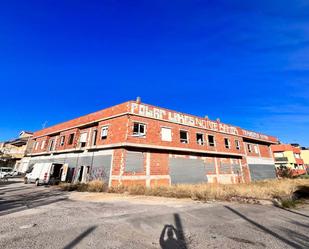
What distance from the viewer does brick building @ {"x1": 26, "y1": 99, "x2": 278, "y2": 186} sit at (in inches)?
696

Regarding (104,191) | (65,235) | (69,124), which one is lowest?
(65,235)

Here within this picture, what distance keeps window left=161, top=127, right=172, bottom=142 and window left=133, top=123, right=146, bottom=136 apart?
92.9 inches

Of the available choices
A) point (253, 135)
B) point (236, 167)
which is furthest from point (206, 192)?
point (253, 135)

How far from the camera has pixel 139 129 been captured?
18516 mm

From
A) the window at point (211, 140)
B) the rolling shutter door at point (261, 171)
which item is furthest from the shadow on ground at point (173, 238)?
the rolling shutter door at point (261, 171)

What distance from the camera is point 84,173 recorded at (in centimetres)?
2059

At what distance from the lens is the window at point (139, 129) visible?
18255mm

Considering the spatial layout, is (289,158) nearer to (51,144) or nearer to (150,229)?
(51,144)

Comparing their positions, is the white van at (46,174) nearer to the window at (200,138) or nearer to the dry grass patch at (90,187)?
the dry grass patch at (90,187)

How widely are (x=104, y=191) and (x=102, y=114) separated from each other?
8965mm

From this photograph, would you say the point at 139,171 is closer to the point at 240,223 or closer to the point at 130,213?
the point at 130,213

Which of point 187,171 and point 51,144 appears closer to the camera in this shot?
point 187,171

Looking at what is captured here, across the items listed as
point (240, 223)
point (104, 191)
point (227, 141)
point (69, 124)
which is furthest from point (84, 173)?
point (227, 141)

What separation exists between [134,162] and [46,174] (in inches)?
420
